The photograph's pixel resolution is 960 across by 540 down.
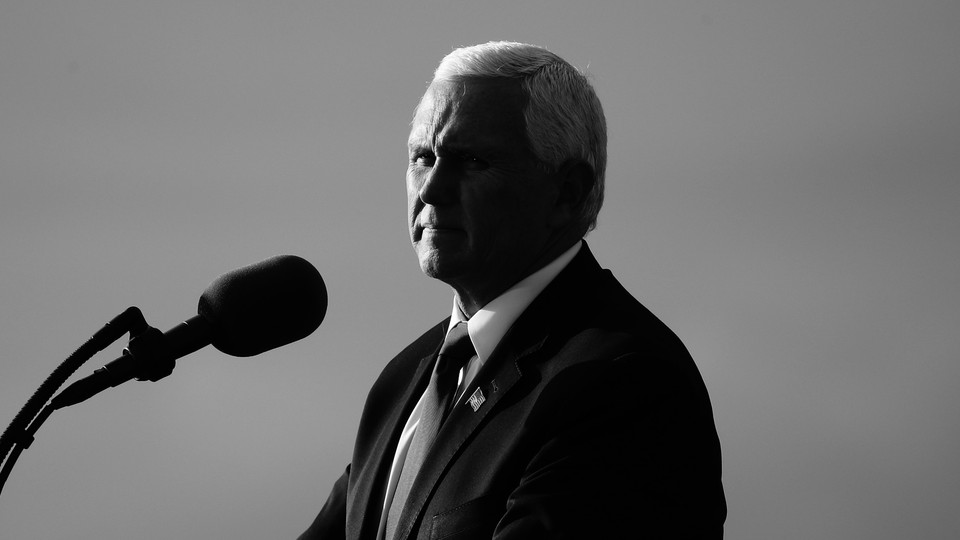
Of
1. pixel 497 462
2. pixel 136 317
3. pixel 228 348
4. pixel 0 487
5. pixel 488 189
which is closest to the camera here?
pixel 0 487

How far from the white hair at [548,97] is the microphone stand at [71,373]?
93 centimetres

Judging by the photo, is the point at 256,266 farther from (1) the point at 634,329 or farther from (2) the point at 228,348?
(1) the point at 634,329

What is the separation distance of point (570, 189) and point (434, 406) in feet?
1.68

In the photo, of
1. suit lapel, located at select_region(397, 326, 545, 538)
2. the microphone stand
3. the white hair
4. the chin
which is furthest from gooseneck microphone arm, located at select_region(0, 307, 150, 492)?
the white hair

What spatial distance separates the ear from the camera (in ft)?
8.38

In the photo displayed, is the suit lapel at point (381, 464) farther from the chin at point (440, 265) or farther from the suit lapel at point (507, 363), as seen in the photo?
the chin at point (440, 265)

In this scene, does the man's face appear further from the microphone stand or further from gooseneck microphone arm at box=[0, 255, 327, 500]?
the microphone stand

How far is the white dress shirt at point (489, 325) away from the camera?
242 centimetres

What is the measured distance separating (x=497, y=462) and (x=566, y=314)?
14.7 inches

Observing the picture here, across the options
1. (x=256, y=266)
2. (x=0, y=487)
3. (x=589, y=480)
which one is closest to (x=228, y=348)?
(x=256, y=266)

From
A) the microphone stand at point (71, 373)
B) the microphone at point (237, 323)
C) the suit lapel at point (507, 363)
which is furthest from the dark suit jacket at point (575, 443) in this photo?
the microphone stand at point (71, 373)

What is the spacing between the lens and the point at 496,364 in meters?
2.36

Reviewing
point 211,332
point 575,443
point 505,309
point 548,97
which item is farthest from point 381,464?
point 548,97

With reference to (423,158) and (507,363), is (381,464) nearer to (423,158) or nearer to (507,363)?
(507,363)
